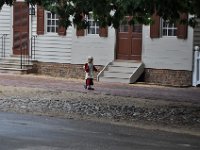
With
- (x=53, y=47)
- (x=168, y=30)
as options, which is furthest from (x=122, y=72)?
(x=53, y=47)

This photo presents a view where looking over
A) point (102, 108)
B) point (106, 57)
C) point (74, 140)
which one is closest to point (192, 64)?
point (106, 57)

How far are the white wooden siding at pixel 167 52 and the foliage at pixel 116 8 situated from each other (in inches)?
260

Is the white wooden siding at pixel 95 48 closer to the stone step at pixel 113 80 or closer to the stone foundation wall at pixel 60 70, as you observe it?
the stone foundation wall at pixel 60 70

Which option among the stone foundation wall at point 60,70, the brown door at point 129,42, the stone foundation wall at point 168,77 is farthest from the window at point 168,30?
the stone foundation wall at point 60,70

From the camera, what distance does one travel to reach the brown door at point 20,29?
27625 mm

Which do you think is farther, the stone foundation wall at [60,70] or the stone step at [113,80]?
the stone foundation wall at [60,70]

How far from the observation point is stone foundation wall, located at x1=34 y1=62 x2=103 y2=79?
26.1m

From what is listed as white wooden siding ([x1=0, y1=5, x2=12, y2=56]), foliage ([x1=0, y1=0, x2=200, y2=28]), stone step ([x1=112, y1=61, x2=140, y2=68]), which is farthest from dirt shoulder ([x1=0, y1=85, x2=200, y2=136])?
white wooden siding ([x1=0, y1=5, x2=12, y2=56])

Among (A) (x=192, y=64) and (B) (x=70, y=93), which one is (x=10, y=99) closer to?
(B) (x=70, y=93)

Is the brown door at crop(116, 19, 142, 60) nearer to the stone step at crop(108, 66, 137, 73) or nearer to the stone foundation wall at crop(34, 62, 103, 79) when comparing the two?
the stone step at crop(108, 66, 137, 73)

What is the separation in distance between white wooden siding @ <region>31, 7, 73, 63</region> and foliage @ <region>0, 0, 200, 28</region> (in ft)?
32.3

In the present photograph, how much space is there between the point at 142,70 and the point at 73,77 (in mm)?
3766

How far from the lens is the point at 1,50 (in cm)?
2828

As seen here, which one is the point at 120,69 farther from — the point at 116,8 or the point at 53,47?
the point at 116,8
